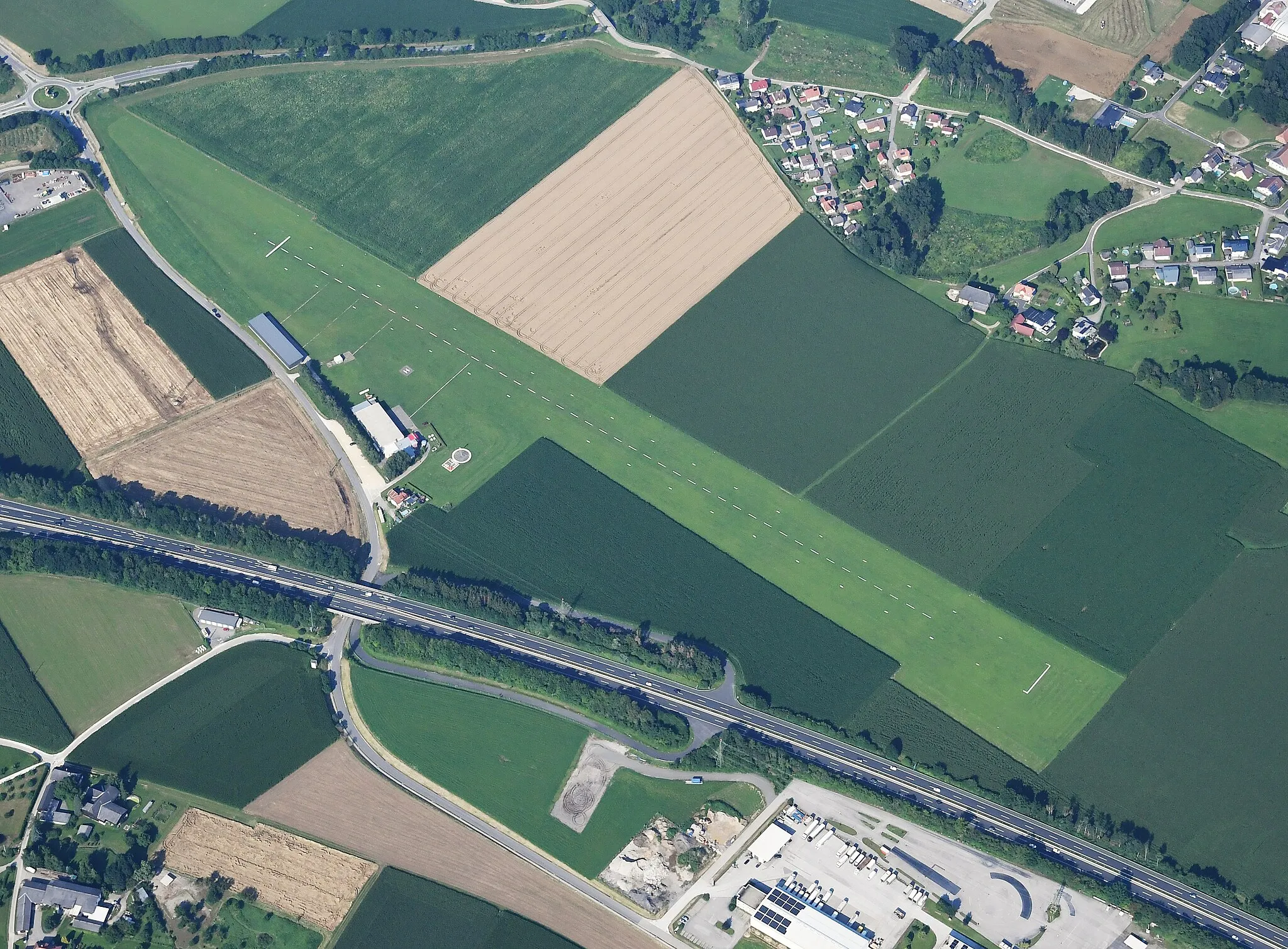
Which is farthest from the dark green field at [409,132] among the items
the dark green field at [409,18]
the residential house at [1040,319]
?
the residential house at [1040,319]

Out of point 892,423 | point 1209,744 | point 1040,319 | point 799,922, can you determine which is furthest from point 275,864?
→ point 1040,319

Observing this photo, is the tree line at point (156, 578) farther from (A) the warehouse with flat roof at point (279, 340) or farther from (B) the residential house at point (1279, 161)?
(B) the residential house at point (1279, 161)

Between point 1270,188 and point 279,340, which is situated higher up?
point 1270,188

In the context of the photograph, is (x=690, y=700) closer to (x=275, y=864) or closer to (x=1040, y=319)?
(x=275, y=864)

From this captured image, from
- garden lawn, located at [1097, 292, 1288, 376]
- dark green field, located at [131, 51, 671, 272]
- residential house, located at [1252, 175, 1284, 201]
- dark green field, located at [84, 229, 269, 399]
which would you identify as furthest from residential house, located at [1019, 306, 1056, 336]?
dark green field, located at [84, 229, 269, 399]

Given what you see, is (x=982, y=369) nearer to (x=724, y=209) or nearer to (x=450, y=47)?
(x=724, y=209)

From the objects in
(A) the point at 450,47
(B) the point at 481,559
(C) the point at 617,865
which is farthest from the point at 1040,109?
(C) the point at 617,865
